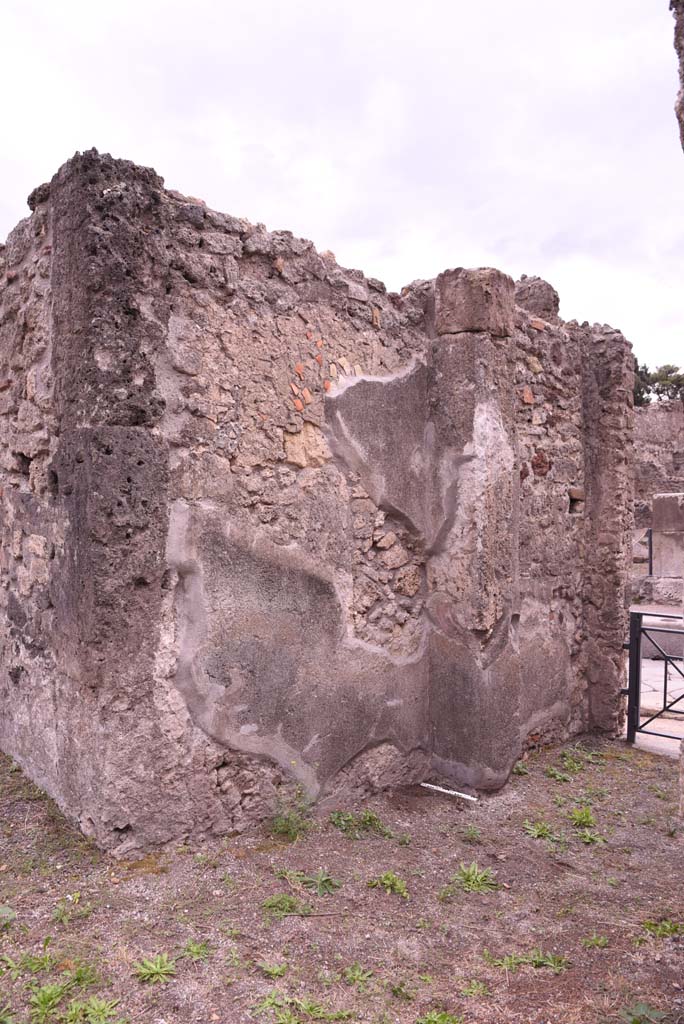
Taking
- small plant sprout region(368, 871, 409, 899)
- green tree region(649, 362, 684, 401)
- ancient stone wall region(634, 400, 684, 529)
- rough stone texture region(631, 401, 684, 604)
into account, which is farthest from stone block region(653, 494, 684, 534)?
green tree region(649, 362, 684, 401)

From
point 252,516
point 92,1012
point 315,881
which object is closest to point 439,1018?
point 315,881

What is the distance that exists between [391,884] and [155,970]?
1007 mm

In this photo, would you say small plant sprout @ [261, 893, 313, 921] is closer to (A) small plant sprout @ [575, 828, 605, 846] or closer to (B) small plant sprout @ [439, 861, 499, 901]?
(B) small plant sprout @ [439, 861, 499, 901]

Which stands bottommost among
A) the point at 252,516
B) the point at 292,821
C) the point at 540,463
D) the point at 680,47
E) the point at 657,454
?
the point at 292,821

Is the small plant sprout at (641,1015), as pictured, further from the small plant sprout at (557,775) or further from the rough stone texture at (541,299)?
the rough stone texture at (541,299)

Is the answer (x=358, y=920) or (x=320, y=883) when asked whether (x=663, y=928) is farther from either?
(x=320, y=883)

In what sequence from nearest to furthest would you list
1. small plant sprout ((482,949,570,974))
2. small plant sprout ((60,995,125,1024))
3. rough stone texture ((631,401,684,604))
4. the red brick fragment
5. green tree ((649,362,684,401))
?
small plant sprout ((60,995,125,1024)) → small plant sprout ((482,949,570,974)) → the red brick fragment → rough stone texture ((631,401,684,604)) → green tree ((649,362,684,401))

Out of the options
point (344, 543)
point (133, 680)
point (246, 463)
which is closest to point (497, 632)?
point (344, 543)

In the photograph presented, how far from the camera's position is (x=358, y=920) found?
2688 mm

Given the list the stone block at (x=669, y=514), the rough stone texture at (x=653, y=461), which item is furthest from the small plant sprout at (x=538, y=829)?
the rough stone texture at (x=653, y=461)

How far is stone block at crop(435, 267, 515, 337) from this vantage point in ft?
12.8

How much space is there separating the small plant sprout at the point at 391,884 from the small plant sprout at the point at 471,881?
143mm

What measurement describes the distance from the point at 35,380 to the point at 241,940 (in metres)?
2.38

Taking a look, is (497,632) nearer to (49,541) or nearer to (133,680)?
(133,680)
